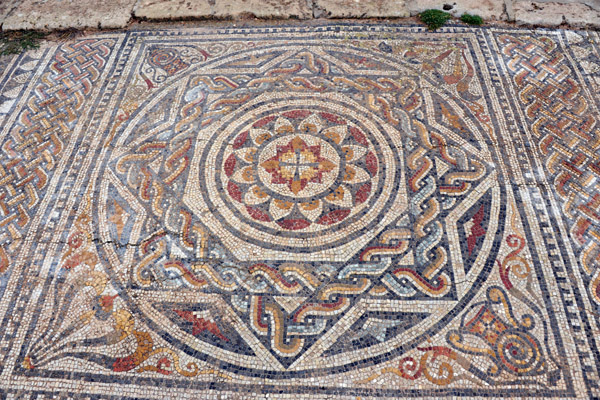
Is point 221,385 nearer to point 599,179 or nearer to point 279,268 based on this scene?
point 279,268

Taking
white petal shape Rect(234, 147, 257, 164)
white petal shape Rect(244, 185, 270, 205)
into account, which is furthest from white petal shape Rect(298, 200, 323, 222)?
white petal shape Rect(234, 147, 257, 164)

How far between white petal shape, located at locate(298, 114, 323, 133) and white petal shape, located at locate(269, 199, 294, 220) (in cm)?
98

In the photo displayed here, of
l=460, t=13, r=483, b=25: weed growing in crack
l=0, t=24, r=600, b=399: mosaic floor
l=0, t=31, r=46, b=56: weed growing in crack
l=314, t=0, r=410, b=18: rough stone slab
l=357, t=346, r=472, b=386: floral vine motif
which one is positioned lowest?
l=357, t=346, r=472, b=386: floral vine motif

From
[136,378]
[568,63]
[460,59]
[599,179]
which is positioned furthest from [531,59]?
[136,378]

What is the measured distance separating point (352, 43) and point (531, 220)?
10.5 feet

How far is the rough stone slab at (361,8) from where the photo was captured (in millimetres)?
5910

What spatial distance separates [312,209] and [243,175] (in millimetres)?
841

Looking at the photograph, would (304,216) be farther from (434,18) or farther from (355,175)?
(434,18)

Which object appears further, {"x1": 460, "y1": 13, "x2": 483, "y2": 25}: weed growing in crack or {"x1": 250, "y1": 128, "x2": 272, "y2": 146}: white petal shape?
{"x1": 460, "y1": 13, "x2": 483, "y2": 25}: weed growing in crack

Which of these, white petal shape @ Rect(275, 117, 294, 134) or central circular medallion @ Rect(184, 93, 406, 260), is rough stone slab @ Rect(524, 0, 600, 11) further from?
white petal shape @ Rect(275, 117, 294, 134)

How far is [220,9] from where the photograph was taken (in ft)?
19.8

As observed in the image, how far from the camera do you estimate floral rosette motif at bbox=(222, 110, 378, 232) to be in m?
4.10

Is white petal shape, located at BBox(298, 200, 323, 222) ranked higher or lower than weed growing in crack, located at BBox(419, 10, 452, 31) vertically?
lower

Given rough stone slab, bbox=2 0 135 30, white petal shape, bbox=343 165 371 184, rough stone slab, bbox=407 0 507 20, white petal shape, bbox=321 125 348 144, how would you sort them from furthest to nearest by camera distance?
rough stone slab, bbox=2 0 135 30 → rough stone slab, bbox=407 0 507 20 → white petal shape, bbox=321 125 348 144 → white petal shape, bbox=343 165 371 184
